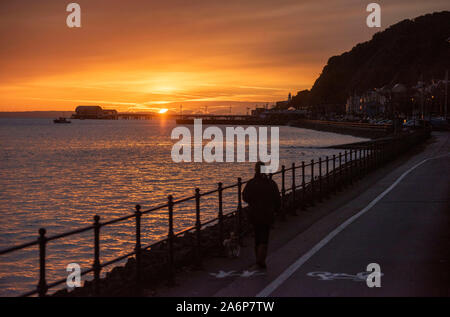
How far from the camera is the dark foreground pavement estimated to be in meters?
8.87

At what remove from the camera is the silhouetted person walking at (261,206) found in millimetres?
10094

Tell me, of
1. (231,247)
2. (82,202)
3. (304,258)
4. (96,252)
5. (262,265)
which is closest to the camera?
(96,252)

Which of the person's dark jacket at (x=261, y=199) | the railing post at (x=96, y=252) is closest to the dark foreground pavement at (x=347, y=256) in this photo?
the person's dark jacket at (x=261, y=199)

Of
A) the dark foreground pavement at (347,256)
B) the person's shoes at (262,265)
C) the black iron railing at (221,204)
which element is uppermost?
the black iron railing at (221,204)

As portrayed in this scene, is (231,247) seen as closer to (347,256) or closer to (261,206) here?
(261,206)

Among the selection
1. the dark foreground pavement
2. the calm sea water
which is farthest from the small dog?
the calm sea water

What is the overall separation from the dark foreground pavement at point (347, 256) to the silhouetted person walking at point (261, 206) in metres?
0.43

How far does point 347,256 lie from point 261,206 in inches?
87.6

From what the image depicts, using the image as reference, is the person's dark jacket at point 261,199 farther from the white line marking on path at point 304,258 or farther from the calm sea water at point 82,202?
the calm sea water at point 82,202

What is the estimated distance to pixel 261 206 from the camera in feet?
33.3

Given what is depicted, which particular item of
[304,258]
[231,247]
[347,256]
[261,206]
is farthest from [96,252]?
[347,256]

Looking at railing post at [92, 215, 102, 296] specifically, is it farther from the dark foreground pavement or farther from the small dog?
the small dog

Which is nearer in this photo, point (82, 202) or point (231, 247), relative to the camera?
point (231, 247)

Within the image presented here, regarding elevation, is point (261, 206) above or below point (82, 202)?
above
